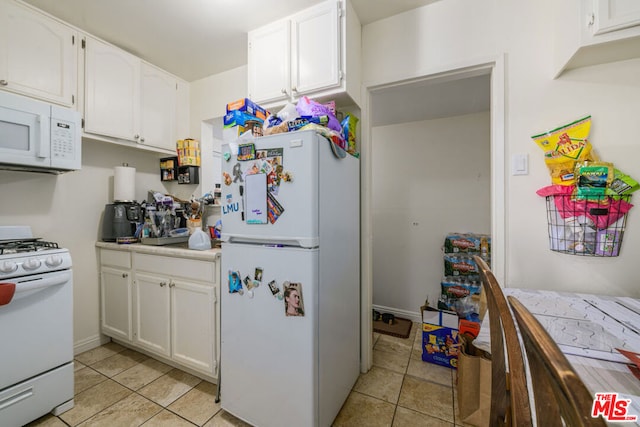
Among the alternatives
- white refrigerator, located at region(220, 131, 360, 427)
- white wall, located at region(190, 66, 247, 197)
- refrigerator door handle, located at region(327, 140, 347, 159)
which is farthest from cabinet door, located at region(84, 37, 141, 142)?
refrigerator door handle, located at region(327, 140, 347, 159)

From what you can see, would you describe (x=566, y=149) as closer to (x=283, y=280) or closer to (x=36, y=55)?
(x=283, y=280)

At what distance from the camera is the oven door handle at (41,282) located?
1298mm

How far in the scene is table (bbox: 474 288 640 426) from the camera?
0.55 meters

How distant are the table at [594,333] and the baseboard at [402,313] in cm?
181

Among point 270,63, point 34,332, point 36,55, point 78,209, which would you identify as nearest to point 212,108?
point 270,63

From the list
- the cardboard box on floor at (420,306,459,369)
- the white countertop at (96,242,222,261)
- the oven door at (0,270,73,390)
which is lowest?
the cardboard box on floor at (420,306,459,369)

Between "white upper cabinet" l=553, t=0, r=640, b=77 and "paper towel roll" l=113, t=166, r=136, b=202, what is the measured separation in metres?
3.13

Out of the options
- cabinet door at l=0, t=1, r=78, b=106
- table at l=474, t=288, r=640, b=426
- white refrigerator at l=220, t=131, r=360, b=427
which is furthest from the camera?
cabinet door at l=0, t=1, r=78, b=106

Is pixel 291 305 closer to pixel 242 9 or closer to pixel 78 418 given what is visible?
pixel 78 418

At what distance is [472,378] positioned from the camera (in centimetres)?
144

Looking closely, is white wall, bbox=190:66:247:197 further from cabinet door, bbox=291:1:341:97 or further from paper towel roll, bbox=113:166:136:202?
cabinet door, bbox=291:1:341:97

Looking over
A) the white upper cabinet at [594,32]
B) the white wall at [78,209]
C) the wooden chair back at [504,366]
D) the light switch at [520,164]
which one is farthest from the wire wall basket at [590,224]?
the white wall at [78,209]

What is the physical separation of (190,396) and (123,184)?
1.81m

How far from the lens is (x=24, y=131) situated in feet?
5.11
